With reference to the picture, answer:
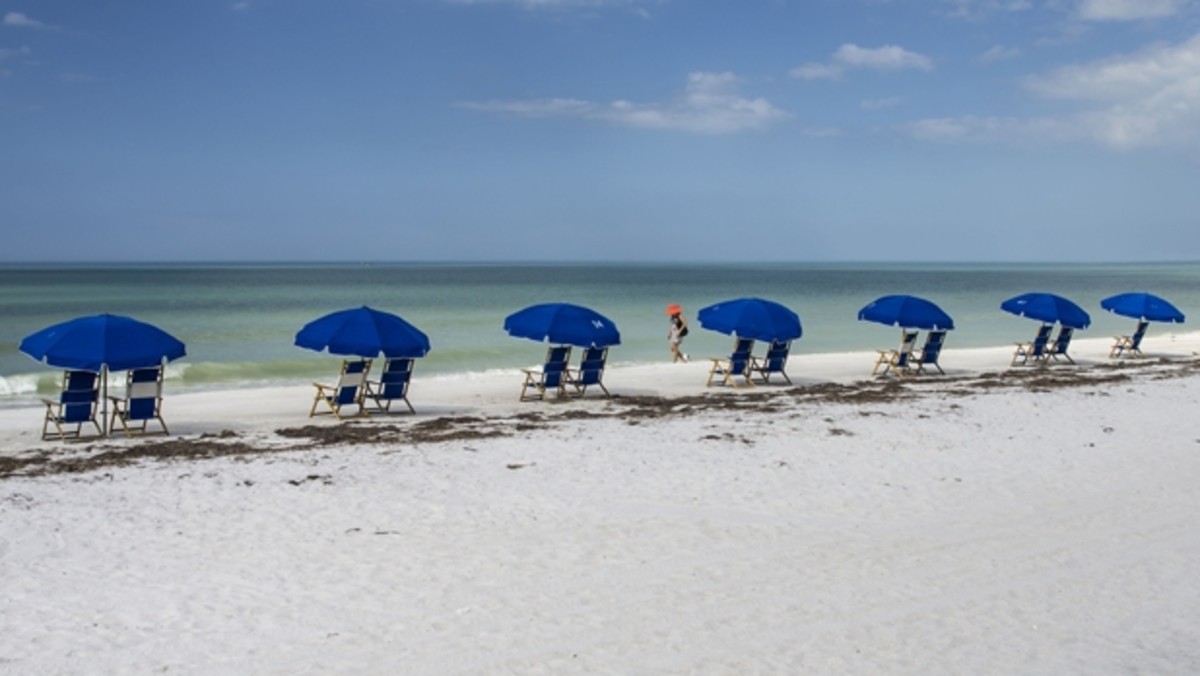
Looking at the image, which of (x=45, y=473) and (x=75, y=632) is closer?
(x=75, y=632)

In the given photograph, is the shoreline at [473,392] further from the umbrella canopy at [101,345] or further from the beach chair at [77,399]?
the umbrella canopy at [101,345]

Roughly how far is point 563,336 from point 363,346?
9.47 feet

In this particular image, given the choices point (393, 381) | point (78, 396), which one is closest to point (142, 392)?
point (78, 396)

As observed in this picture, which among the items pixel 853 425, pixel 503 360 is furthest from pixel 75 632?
pixel 503 360

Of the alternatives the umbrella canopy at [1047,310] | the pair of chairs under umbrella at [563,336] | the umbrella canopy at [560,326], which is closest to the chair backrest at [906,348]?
the umbrella canopy at [1047,310]

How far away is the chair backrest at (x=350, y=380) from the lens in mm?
13766

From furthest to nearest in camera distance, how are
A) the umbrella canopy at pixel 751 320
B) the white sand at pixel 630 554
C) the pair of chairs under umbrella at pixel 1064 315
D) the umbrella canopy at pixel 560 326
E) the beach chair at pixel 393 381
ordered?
the pair of chairs under umbrella at pixel 1064 315 < the umbrella canopy at pixel 751 320 < the umbrella canopy at pixel 560 326 < the beach chair at pixel 393 381 < the white sand at pixel 630 554

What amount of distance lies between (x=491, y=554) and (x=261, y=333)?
29104 mm

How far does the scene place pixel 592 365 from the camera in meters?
16.0

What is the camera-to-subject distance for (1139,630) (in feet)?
19.2

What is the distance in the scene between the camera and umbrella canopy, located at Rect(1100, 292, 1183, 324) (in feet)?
72.6

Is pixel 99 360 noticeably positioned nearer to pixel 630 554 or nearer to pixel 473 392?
pixel 473 392

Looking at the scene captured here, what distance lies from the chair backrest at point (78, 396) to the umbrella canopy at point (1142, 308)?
19.1 meters

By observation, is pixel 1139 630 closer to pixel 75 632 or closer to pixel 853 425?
pixel 75 632
